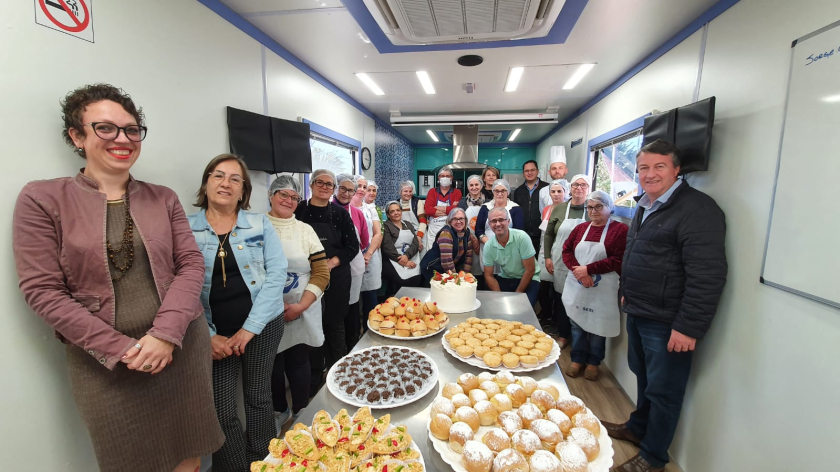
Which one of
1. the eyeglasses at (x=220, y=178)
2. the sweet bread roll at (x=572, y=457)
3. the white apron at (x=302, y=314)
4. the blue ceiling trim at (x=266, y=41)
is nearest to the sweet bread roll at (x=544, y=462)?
the sweet bread roll at (x=572, y=457)

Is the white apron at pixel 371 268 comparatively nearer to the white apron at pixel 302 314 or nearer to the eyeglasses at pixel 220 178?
the white apron at pixel 302 314

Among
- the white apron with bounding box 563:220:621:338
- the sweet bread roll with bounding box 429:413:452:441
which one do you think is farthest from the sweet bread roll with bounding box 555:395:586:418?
the white apron with bounding box 563:220:621:338

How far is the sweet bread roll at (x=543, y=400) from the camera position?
1021 mm

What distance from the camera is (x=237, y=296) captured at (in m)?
1.51

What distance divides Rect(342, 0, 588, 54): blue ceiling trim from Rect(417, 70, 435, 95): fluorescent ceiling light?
0.62 m

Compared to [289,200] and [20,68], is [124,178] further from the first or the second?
[289,200]

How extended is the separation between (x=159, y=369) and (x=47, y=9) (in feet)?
4.29

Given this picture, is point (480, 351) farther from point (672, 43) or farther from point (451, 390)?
point (672, 43)

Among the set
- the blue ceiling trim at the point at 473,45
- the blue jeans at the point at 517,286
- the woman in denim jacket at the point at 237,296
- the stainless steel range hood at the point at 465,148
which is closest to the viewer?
the woman in denim jacket at the point at 237,296

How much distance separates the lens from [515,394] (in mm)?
1056

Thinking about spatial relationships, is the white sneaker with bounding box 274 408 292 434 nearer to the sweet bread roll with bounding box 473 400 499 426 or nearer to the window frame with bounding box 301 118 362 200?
the sweet bread roll with bounding box 473 400 499 426

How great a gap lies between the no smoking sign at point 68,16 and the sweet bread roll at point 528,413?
2.03 metres

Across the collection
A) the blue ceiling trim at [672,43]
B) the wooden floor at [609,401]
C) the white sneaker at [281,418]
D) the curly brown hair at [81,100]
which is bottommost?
the wooden floor at [609,401]

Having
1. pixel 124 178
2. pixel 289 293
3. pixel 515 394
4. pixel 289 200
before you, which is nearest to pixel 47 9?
pixel 124 178
